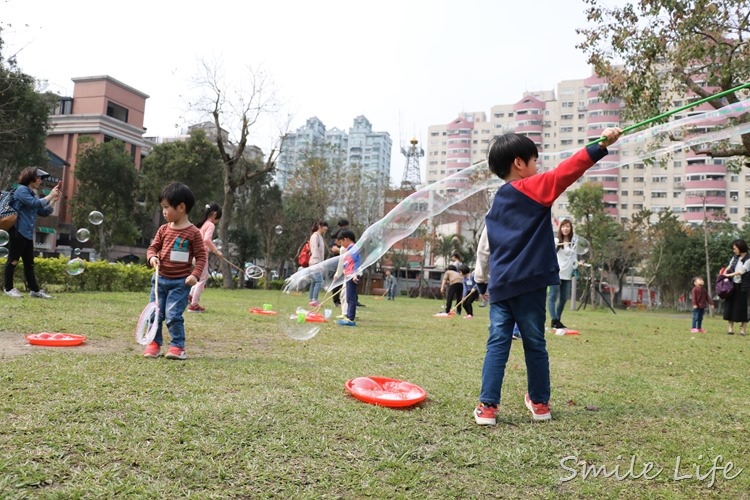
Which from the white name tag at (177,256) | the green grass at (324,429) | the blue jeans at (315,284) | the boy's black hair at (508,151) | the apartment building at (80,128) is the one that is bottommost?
the green grass at (324,429)

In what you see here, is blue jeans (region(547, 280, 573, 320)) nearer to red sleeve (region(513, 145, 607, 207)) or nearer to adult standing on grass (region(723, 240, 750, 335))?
adult standing on grass (region(723, 240, 750, 335))

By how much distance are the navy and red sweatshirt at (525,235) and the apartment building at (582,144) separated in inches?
1921

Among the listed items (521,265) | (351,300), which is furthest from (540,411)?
(351,300)

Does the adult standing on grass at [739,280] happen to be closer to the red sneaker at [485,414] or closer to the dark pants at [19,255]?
the red sneaker at [485,414]

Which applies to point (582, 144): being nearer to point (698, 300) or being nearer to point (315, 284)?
point (698, 300)

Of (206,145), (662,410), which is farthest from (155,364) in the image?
(206,145)

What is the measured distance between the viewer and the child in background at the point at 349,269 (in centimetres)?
513

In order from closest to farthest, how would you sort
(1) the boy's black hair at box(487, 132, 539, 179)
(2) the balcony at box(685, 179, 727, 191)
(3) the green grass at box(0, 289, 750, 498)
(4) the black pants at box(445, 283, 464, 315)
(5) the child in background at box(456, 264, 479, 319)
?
(3) the green grass at box(0, 289, 750, 498) → (1) the boy's black hair at box(487, 132, 539, 179) → (5) the child in background at box(456, 264, 479, 319) → (4) the black pants at box(445, 283, 464, 315) → (2) the balcony at box(685, 179, 727, 191)

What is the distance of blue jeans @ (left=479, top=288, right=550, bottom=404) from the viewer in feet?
12.0

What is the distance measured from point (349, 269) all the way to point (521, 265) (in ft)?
6.42

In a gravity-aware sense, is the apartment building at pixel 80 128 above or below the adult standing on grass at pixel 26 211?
above

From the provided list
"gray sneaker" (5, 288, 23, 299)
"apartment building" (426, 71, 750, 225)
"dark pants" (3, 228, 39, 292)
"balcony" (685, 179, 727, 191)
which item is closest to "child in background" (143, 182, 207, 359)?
"dark pants" (3, 228, 39, 292)

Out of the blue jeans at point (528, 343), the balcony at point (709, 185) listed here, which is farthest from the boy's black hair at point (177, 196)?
the balcony at point (709, 185)

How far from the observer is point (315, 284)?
543cm
